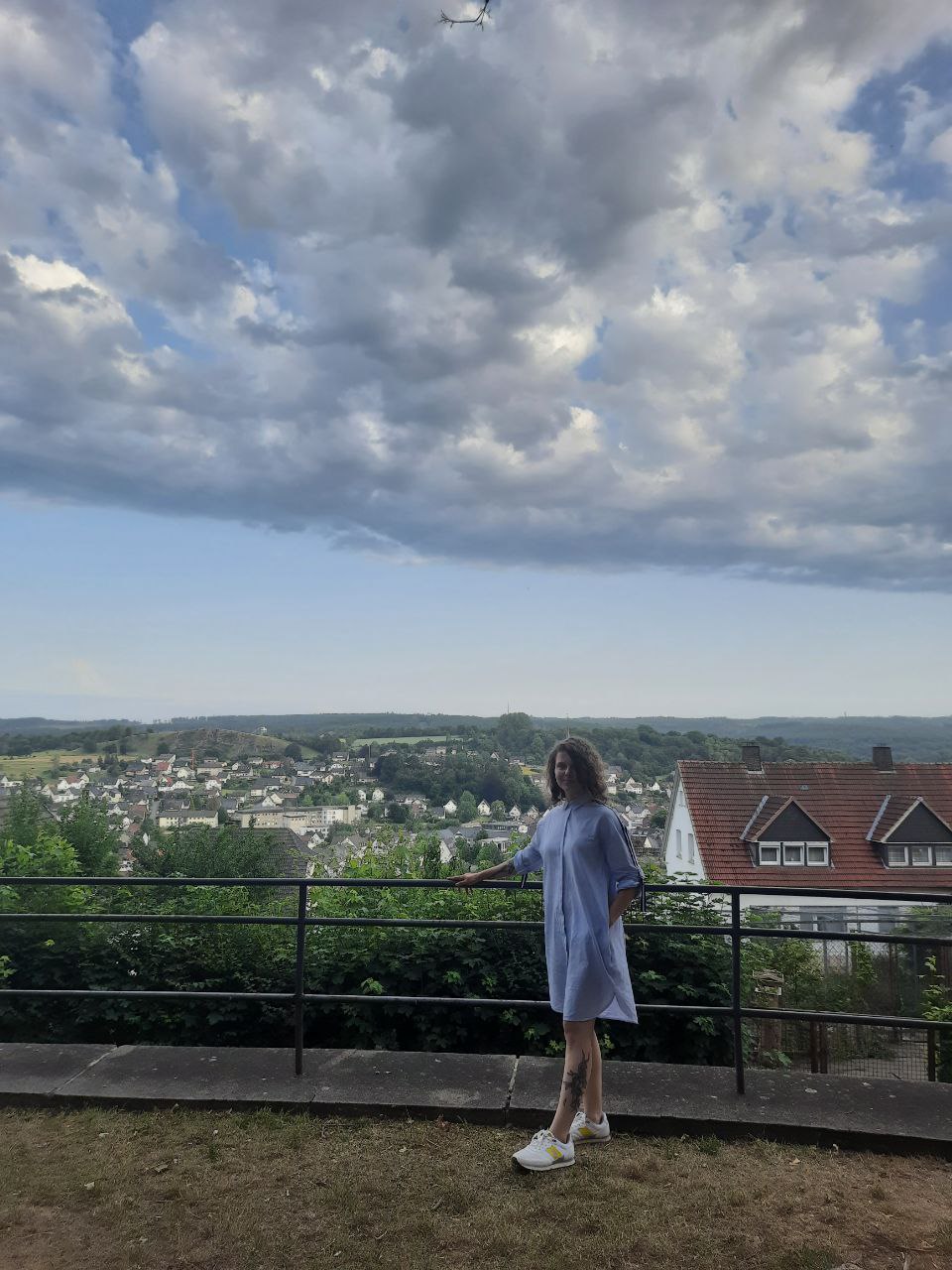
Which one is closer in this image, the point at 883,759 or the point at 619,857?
the point at 619,857

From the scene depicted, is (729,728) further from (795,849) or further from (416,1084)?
(416,1084)

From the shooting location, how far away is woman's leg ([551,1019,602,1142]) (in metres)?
3.40

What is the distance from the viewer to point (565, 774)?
11.6 feet

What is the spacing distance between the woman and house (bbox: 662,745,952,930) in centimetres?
2458

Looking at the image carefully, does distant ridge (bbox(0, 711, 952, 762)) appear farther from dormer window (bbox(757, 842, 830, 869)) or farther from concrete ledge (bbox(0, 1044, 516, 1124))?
concrete ledge (bbox(0, 1044, 516, 1124))

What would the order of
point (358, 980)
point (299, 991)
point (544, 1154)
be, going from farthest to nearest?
point (358, 980)
point (299, 991)
point (544, 1154)

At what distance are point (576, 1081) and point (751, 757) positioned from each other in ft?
93.6

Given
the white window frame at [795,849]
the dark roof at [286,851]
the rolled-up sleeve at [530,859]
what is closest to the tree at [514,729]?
the dark roof at [286,851]

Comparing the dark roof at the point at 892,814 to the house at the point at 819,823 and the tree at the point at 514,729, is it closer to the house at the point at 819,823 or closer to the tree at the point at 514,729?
the house at the point at 819,823

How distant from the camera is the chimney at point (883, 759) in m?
30.6

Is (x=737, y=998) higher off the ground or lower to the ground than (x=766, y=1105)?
higher

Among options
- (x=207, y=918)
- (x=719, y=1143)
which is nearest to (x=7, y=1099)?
(x=207, y=918)

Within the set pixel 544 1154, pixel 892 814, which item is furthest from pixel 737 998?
pixel 892 814

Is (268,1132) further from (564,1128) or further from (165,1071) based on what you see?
(564,1128)
